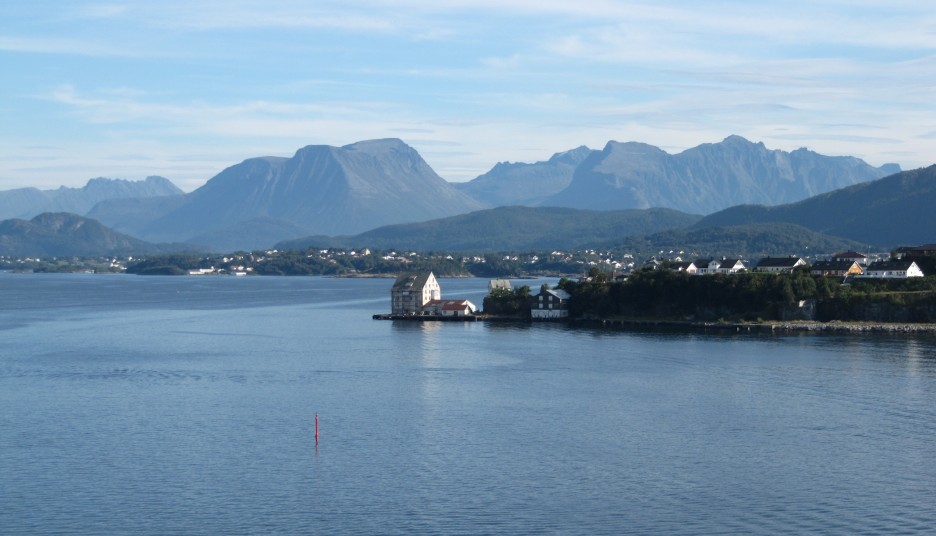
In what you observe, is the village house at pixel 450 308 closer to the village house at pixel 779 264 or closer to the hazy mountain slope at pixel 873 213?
the village house at pixel 779 264

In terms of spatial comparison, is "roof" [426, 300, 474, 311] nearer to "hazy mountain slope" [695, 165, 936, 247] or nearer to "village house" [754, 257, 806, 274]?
"village house" [754, 257, 806, 274]

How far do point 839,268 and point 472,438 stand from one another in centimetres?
3395

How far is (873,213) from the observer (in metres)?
148

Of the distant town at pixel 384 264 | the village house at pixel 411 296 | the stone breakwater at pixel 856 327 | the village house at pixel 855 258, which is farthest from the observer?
the distant town at pixel 384 264

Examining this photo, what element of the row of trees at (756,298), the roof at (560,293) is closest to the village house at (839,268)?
the row of trees at (756,298)

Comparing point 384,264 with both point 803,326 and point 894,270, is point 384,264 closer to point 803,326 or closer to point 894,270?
point 894,270

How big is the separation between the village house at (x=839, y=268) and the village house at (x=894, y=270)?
537mm

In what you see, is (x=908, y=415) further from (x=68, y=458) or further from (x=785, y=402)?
(x=68, y=458)

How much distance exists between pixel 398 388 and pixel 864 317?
2319 centimetres

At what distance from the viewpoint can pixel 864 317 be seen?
43688 millimetres

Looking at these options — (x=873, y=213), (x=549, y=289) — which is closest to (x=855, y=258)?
(x=549, y=289)

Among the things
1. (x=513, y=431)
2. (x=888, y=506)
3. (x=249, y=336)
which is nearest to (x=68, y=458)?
(x=513, y=431)

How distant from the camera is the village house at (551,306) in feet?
162

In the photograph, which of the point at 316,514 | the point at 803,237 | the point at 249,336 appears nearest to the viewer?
the point at 316,514
